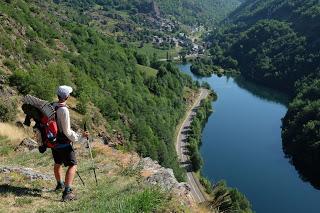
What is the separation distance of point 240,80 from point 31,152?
520 ft

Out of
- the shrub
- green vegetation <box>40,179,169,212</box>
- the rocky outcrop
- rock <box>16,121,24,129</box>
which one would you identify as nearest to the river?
the shrub

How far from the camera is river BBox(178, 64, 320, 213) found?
80062 mm

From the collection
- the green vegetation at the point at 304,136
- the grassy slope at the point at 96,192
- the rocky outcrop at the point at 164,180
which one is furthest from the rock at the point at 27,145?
the green vegetation at the point at 304,136

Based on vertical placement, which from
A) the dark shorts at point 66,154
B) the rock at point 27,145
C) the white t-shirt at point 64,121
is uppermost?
the white t-shirt at point 64,121

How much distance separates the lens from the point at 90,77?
73.2m

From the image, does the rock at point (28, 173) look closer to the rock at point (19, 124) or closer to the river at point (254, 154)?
the rock at point (19, 124)

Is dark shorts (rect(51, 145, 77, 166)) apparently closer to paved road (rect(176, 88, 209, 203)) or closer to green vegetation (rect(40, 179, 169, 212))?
green vegetation (rect(40, 179, 169, 212))

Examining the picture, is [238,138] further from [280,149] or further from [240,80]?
[240,80]

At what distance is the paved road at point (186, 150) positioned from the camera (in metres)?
74.3

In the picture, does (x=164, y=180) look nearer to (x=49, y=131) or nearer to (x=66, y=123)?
(x=66, y=123)

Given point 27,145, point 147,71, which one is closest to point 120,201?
point 27,145

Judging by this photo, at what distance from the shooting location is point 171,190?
12758mm

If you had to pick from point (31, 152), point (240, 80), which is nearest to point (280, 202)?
point (31, 152)

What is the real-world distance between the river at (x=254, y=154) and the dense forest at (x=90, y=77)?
10.7 meters
